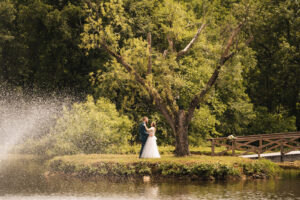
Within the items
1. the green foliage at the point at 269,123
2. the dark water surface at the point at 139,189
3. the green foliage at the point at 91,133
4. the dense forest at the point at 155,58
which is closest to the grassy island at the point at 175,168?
the dark water surface at the point at 139,189

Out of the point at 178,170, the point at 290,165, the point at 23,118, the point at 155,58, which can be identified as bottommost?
the point at 178,170

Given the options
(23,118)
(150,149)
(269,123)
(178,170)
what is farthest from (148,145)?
(23,118)

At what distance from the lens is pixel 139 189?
19.1 meters

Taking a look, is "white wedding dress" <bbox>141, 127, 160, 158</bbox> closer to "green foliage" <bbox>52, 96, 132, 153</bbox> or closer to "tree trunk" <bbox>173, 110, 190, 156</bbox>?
"tree trunk" <bbox>173, 110, 190, 156</bbox>

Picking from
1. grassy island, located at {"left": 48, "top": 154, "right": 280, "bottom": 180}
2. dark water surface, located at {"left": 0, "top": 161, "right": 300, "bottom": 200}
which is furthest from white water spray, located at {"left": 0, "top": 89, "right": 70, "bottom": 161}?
dark water surface, located at {"left": 0, "top": 161, "right": 300, "bottom": 200}

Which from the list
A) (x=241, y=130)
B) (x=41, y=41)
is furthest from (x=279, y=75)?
(x=41, y=41)

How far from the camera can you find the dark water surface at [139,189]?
1712 cm

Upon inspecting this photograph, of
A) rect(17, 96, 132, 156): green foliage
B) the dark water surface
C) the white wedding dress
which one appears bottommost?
the dark water surface

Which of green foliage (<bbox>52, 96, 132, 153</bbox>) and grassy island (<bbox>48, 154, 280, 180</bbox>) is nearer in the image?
grassy island (<bbox>48, 154, 280, 180</bbox>)

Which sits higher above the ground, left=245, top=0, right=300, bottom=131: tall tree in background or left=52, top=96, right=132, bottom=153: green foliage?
left=245, top=0, right=300, bottom=131: tall tree in background

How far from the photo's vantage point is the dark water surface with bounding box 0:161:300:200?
17125mm

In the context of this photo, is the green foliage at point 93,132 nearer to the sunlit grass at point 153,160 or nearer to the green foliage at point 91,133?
the green foliage at point 91,133

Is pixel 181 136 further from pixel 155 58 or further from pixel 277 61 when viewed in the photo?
pixel 277 61

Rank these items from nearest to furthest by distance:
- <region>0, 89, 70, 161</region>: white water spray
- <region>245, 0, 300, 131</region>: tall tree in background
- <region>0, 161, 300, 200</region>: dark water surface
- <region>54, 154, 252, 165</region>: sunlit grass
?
<region>0, 161, 300, 200</region>: dark water surface
<region>54, 154, 252, 165</region>: sunlit grass
<region>245, 0, 300, 131</region>: tall tree in background
<region>0, 89, 70, 161</region>: white water spray
